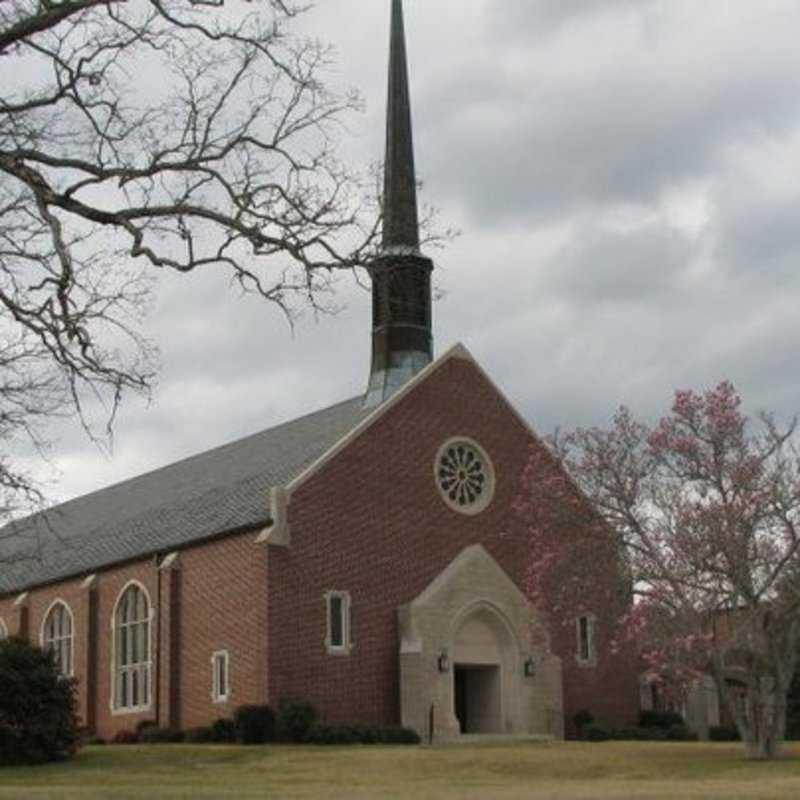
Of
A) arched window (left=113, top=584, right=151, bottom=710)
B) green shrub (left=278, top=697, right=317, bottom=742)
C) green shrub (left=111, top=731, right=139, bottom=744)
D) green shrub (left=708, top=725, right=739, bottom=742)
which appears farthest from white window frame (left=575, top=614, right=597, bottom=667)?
green shrub (left=111, top=731, right=139, bottom=744)

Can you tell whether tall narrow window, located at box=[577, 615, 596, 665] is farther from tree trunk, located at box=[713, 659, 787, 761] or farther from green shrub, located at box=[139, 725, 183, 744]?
tree trunk, located at box=[713, 659, 787, 761]

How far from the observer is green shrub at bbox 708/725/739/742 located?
44153 mm

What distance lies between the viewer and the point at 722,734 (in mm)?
44750

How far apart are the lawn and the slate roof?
8320 millimetres

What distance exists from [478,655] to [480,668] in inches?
37.3

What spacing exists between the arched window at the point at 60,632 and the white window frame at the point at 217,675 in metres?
10.1

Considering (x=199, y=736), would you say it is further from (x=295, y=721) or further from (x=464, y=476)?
(x=464, y=476)

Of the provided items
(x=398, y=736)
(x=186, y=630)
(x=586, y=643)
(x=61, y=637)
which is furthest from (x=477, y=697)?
(x=61, y=637)

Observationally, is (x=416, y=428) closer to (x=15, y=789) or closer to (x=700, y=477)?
(x=700, y=477)

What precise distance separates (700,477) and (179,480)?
1046 inches

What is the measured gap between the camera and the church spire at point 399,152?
4122 cm

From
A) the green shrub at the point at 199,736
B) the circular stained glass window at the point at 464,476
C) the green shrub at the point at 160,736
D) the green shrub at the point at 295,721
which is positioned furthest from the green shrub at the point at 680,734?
the green shrub at the point at 160,736

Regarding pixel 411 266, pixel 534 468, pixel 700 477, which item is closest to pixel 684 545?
pixel 700 477

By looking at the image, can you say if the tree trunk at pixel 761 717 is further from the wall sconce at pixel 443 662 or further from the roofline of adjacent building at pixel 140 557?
the roofline of adjacent building at pixel 140 557
